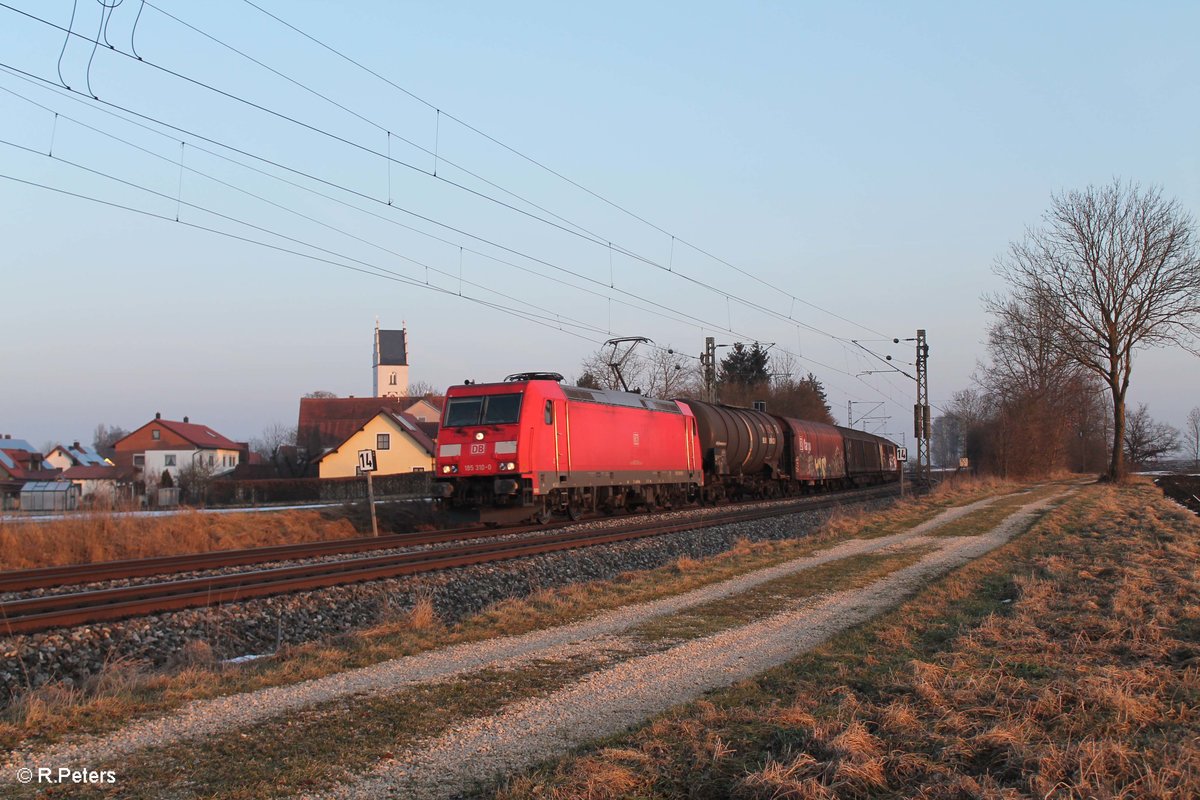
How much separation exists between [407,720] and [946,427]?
13361cm

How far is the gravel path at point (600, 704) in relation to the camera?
17.0ft

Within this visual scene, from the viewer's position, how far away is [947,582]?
471 inches

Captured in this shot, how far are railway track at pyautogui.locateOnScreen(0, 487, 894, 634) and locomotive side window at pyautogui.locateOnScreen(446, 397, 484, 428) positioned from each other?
272 cm

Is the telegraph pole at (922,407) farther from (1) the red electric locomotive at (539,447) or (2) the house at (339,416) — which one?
(2) the house at (339,416)

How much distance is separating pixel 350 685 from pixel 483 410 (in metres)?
15.2

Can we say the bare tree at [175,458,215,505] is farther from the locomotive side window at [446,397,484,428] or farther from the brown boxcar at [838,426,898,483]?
the brown boxcar at [838,426,898,483]

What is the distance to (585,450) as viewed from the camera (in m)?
23.9

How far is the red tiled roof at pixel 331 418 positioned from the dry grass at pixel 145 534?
51.7 meters

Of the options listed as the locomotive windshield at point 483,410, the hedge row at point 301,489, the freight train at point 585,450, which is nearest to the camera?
the freight train at point 585,450

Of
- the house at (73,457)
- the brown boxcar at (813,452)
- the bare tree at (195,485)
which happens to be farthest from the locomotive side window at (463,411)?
the house at (73,457)

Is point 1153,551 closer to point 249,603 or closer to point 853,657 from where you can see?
point 853,657

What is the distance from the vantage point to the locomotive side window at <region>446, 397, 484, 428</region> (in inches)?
887

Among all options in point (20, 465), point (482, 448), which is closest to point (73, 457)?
point (20, 465)

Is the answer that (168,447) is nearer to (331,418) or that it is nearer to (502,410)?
(331,418)
